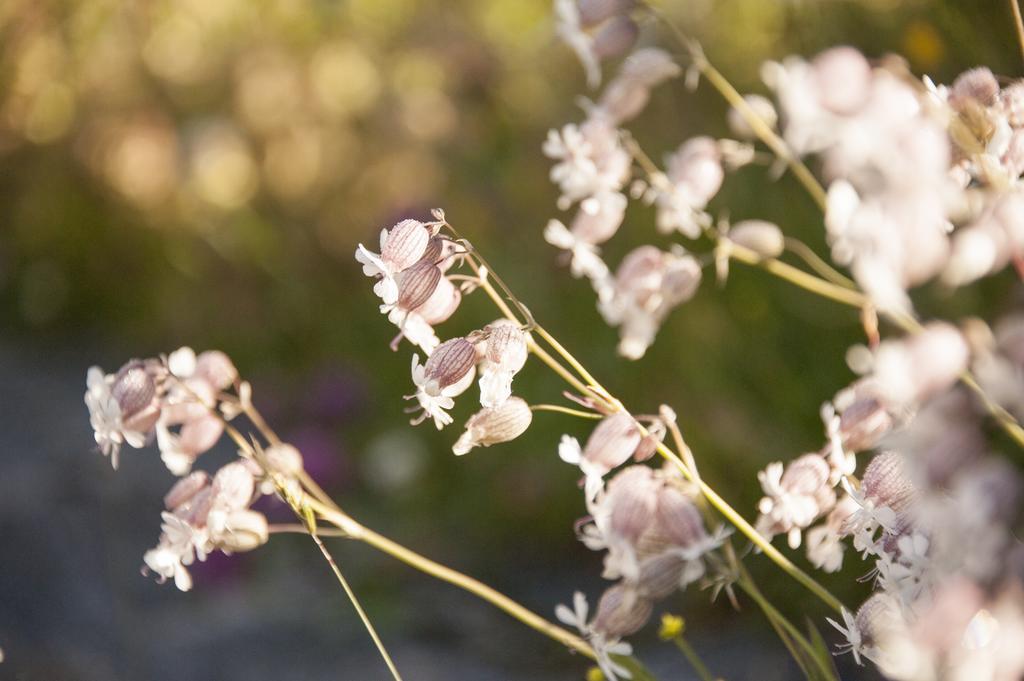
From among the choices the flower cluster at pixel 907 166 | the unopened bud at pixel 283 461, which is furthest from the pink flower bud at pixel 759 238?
the unopened bud at pixel 283 461

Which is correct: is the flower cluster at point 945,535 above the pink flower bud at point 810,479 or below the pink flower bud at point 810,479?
above

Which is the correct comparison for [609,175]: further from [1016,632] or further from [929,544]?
[1016,632]

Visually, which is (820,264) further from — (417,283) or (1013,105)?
(417,283)

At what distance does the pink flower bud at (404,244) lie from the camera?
2.07 ft

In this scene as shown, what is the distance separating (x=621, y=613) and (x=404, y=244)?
0.90 feet

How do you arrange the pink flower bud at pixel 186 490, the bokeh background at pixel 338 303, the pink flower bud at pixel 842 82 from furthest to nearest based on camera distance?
the bokeh background at pixel 338 303 → the pink flower bud at pixel 186 490 → the pink flower bud at pixel 842 82

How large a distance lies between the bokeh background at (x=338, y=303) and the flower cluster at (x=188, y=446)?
58cm

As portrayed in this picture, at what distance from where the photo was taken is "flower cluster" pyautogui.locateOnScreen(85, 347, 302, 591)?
2.17 ft

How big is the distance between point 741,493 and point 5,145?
2.60 m

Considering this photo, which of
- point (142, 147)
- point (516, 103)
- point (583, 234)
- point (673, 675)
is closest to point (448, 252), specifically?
point (583, 234)

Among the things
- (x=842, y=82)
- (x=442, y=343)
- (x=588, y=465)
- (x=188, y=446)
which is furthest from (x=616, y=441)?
(x=188, y=446)

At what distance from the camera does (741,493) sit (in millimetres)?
1493

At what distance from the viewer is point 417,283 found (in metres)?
0.64

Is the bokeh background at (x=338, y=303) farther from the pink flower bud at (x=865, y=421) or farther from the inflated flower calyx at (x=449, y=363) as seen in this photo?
the inflated flower calyx at (x=449, y=363)
